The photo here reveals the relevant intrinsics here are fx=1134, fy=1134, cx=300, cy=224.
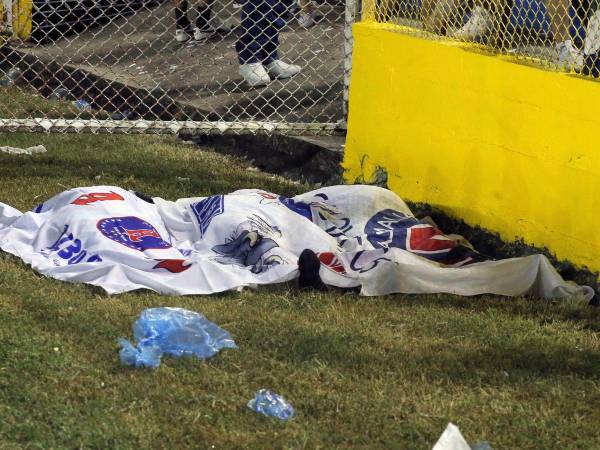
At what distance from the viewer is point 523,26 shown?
218 inches

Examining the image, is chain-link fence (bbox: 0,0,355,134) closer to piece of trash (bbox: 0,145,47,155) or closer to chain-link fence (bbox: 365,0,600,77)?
piece of trash (bbox: 0,145,47,155)

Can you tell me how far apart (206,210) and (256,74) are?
281 cm

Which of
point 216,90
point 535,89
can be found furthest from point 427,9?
point 216,90

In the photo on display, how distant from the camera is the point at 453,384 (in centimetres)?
391

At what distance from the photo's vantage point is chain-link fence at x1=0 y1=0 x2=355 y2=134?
7.59 metres

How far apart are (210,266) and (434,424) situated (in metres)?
1.67

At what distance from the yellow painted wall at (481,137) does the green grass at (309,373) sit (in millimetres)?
561

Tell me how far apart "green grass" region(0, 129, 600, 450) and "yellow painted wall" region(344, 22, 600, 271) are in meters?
0.56

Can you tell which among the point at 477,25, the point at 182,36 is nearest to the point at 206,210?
the point at 477,25

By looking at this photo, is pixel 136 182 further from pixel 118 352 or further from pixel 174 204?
pixel 118 352

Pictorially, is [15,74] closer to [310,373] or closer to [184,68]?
[184,68]

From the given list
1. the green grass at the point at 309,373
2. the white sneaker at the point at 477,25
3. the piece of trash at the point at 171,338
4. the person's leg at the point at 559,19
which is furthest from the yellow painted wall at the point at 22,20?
the piece of trash at the point at 171,338

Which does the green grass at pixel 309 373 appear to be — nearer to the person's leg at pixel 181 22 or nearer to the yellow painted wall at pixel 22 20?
the person's leg at pixel 181 22

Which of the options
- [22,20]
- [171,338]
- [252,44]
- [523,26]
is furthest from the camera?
[22,20]
